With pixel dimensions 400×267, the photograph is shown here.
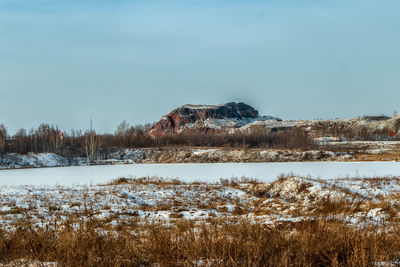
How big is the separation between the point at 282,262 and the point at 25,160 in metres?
53.3

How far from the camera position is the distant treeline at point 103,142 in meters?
60.1

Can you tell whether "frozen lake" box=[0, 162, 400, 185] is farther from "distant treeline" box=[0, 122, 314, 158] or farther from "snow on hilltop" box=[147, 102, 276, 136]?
"snow on hilltop" box=[147, 102, 276, 136]

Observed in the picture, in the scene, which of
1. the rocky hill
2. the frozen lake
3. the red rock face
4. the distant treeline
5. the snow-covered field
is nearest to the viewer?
the snow-covered field

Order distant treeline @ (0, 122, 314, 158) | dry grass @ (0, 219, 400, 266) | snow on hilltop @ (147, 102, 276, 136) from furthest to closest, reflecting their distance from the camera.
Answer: snow on hilltop @ (147, 102, 276, 136), distant treeline @ (0, 122, 314, 158), dry grass @ (0, 219, 400, 266)

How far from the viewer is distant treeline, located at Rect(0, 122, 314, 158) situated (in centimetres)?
6008

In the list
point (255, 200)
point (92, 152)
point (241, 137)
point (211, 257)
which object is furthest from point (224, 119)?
point (211, 257)

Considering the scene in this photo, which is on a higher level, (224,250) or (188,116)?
(188,116)

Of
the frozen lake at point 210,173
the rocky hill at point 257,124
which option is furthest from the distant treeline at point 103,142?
the rocky hill at point 257,124

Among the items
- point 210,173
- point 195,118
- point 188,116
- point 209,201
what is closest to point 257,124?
point 195,118

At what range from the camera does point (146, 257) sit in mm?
4598

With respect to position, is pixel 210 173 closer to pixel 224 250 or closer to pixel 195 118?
pixel 224 250

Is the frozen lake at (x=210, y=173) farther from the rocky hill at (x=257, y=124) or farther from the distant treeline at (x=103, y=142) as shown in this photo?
the rocky hill at (x=257, y=124)

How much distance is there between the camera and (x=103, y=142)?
6856 cm

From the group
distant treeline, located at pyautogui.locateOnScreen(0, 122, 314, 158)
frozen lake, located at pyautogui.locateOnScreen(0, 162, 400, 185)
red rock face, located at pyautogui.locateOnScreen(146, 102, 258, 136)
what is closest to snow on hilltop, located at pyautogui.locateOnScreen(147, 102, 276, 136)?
red rock face, located at pyautogui.locateOnScreen(146, 102, 258, 136)
